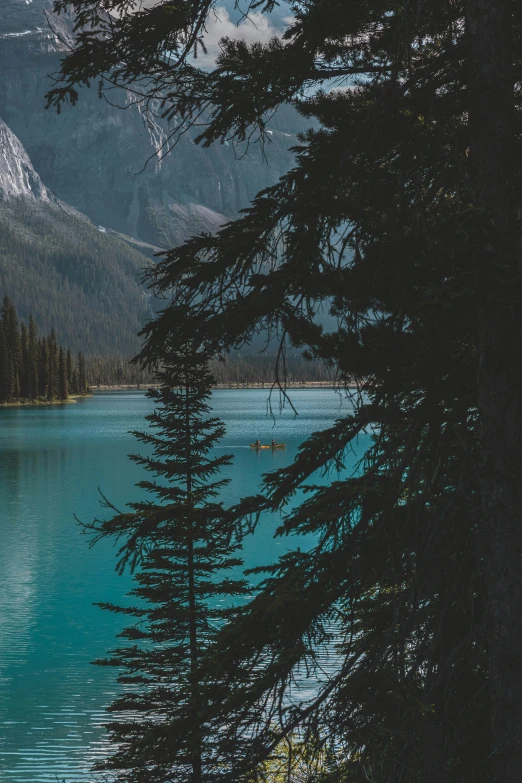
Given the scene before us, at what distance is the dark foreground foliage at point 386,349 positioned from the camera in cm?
388

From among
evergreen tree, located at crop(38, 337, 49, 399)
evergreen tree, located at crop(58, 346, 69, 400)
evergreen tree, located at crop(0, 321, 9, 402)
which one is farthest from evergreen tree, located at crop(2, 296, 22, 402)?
evergreen tree, located at crop(58, 346, 69, 400)

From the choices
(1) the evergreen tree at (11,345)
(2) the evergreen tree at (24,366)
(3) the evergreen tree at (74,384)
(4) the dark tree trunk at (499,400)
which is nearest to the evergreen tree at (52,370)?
(2) the evergreen tree at (24,366)

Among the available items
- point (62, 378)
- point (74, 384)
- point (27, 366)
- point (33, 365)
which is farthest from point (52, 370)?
point (74, 384)

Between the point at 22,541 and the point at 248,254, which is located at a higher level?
the point at 248,254

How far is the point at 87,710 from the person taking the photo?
16562 mm

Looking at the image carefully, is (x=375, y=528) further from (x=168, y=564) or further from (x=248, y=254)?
(x=168, y=564)

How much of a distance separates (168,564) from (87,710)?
7.92 m

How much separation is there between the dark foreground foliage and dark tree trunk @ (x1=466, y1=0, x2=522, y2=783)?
0.04 ft

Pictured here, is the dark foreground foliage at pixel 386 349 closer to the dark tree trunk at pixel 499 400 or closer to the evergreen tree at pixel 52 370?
the dark tree trunk at pixel 499 400

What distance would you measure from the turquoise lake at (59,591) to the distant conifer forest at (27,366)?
1719 inches

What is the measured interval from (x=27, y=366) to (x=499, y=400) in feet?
362

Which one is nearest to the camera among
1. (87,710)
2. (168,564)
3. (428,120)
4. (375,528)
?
(375,528)

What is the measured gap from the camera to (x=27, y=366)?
108875mm

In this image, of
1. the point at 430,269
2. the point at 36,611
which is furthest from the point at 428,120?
the point at 36,611
